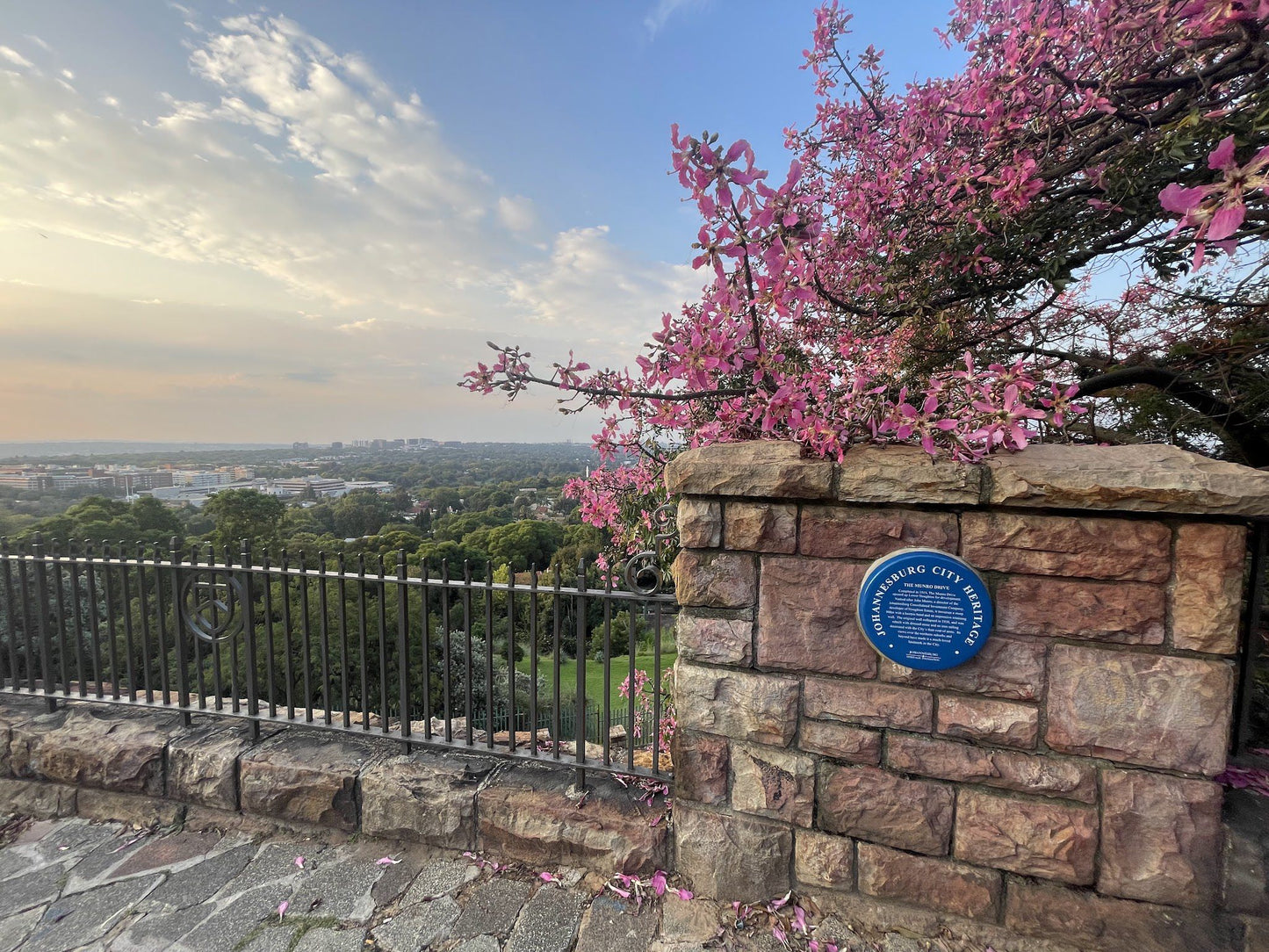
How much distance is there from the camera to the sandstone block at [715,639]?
1.95m

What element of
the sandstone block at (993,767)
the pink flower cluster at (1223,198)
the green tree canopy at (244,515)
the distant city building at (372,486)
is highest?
the pink flower cluster at (1223,198)

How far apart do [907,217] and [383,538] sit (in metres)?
11.0

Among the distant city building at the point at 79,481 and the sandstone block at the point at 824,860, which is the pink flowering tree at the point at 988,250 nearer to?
the sandstone block at the point at 824,860

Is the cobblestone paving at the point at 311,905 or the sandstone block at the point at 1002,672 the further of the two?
the cobblestone paving at the point at 311,905

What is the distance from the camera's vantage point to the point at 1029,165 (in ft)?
6.61

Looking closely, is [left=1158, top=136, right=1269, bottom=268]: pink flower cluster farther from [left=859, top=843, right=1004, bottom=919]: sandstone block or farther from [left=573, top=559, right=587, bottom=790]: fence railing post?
[left=573, top=559, right=587, bottom=790]: fence railing post

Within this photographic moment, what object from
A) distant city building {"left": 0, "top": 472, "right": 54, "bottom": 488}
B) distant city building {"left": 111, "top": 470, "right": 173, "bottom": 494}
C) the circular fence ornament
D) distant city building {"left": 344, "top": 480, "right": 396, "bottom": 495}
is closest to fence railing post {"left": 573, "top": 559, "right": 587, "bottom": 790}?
the circular fence ornament

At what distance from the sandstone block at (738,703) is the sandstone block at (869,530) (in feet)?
1.68

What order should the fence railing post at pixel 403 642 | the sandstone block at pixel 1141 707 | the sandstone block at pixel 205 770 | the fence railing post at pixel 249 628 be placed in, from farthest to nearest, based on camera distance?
the fence railing post at pixel 249 628, the sandstone block at pixel 205 770, the fence railing post at pixel 403 642, the sandstone block at pixel 1141 707

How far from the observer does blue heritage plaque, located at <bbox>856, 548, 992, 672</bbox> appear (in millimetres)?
1695

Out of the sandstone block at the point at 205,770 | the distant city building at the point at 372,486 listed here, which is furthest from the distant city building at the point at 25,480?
the sandstone block at the point at 205,770

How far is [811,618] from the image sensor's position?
1874 millimetres

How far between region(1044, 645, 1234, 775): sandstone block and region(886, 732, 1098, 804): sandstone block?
78 mm

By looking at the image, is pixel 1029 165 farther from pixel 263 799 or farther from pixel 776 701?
pixel 263 799
